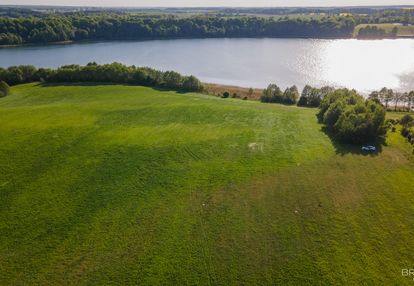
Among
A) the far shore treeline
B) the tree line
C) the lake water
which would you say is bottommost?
the lake water

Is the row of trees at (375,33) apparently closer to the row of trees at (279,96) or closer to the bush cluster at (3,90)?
the row of trees at (279,96)

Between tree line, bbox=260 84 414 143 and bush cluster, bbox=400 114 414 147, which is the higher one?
tree line, bbox=260 84 414 143

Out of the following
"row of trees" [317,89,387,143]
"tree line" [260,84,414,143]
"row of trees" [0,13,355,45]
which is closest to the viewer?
"row of trees" [317,89,387,143]

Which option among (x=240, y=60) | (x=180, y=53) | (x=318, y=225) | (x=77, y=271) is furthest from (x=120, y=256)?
(x=180, y=53)

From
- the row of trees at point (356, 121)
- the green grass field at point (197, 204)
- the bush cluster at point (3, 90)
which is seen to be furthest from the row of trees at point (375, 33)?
the bush cluster at point (3, 90)

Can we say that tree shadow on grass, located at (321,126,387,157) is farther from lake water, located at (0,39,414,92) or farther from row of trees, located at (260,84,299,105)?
lake water, located at (0,39,414,92)

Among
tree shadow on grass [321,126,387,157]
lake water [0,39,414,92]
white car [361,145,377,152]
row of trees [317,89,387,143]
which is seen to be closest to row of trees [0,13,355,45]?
lake water [0,39,414,92]

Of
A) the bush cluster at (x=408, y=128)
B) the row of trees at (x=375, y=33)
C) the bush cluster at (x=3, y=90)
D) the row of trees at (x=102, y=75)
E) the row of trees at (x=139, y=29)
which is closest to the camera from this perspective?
the bush cluster at (x=408, y=128)
